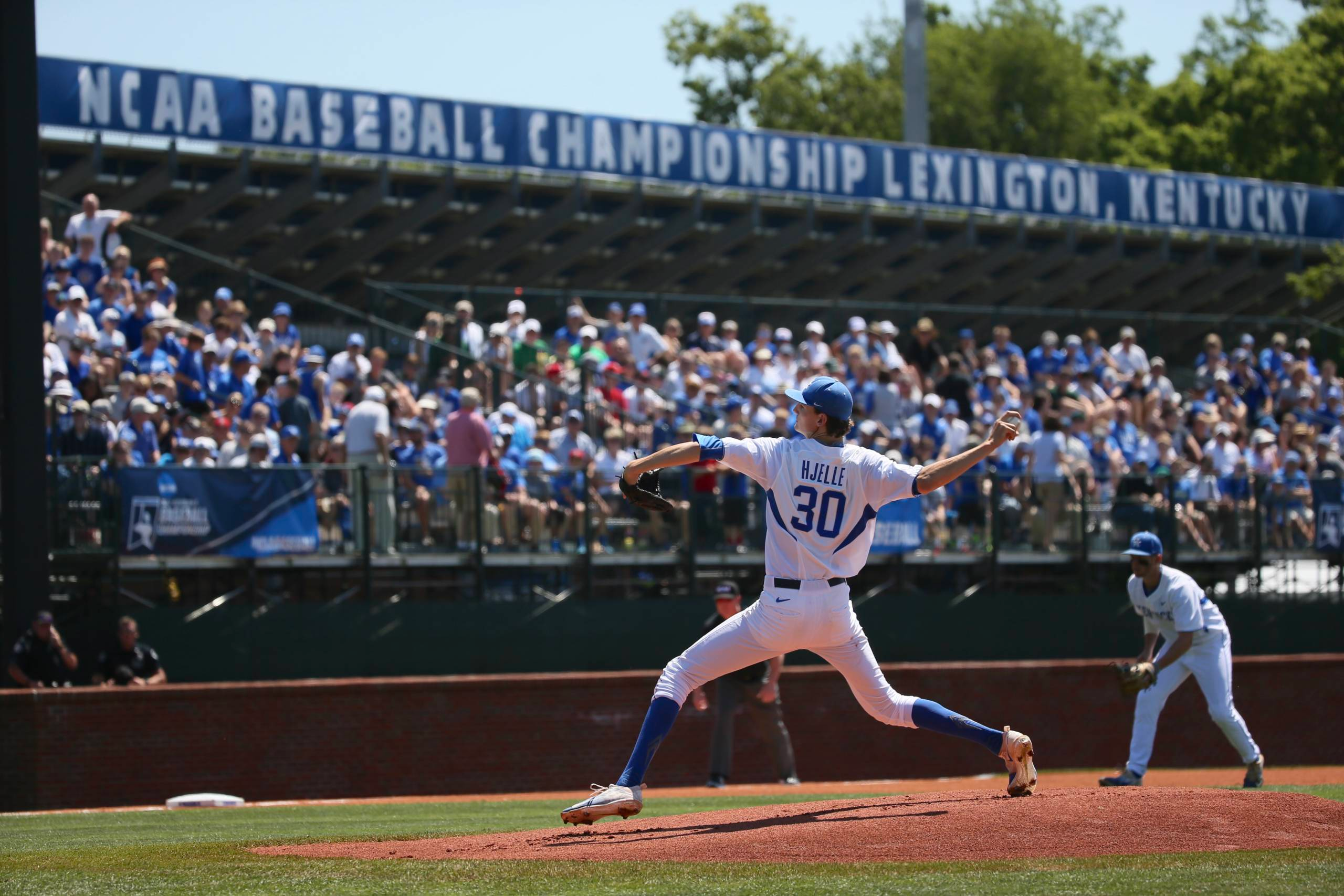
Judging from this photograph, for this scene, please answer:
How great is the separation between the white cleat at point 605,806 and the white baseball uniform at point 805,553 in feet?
1.60

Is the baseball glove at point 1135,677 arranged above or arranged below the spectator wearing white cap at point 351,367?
below

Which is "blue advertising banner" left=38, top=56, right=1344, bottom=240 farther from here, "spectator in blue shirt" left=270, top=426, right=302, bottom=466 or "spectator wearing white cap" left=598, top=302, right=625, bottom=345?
"spectator in blue shirt" left=270, top=426, right=302, bottom=466

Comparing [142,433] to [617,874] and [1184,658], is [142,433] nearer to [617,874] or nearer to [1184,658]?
[1184,658]

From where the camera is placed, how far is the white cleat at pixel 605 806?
7273 mm

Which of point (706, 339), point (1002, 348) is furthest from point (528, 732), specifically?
point (1002, 348)

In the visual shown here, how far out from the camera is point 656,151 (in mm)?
26328

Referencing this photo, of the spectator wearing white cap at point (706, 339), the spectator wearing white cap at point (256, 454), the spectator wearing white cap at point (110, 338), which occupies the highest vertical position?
the spectator wearing white cap at point (706, 339)

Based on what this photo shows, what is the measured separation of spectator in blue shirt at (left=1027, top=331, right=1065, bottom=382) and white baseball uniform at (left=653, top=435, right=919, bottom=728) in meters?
16.1

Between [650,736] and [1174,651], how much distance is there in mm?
5358

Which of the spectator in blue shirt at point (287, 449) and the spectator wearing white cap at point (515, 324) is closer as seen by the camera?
the spectator in blue shirt at point (287, 449)

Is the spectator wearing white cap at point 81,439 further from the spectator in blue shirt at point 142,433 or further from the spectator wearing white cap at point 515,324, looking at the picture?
the spectator wearing white cap at point 515,324

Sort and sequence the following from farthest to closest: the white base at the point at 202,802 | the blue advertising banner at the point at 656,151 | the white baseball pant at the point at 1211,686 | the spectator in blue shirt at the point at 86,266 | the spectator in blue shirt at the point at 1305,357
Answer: the spectator in blue shirt at the point at 1305,357, the blue advertising banner at the point at 656,151, the spectator in blue shirt at the point at 86,266, the white base at the point at 202,802, the white baseball pant at the point at 1211,686

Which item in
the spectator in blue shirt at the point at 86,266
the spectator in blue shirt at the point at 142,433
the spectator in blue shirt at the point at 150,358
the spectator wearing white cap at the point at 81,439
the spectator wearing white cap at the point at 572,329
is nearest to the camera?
the spectator wearing white cap at the point at 81,439

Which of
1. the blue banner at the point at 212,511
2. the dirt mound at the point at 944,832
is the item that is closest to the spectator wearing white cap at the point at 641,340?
the blue banner at the point at 212,511
